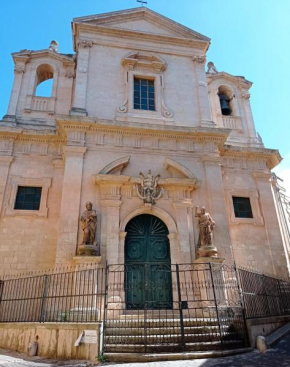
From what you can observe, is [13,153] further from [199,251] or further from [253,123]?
[253,123]

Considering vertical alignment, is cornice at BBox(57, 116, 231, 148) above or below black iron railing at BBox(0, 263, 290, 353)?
above

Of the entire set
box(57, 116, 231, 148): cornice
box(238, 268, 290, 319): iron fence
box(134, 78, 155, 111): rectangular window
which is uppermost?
box(134, 78, 155, 111): rectangular window

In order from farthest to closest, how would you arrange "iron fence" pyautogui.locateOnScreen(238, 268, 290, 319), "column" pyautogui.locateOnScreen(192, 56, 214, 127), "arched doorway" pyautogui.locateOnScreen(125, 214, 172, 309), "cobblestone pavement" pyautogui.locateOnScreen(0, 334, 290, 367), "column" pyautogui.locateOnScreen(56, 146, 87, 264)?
"column" pyautogui.locateOnScreen(192, 56, 214, 127) < "arched doorway" pyautogui.locateOnScreen(125, 214, 172, 309) < "column" pyautogui.locateOnScreen(56, 146, 87, 264) < "iron fence" pyautogui.locateOnScreen(238, 268, 290, 319) < "cobblestone pavement" pyautogui.locateOnScreen(0, 334, 290, 367)

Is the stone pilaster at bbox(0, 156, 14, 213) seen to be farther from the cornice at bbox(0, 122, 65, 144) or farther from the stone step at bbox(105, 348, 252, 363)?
the stone step at bbox(105, 348, 252, 363)

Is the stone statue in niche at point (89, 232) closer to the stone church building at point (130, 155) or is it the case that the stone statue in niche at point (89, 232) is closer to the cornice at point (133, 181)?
the stone church building at point (130, 155)

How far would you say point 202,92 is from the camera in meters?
15.0

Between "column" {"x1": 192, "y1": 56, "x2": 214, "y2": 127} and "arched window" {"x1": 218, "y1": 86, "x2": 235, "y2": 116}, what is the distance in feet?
6.50

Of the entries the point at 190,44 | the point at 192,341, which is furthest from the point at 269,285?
the point at 190,44

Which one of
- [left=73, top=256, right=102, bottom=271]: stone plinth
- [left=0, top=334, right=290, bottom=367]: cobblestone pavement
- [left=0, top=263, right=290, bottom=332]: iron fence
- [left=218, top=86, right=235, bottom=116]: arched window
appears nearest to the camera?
[left=0, top=334, right=290, bottom=367]: cobblestone pavement

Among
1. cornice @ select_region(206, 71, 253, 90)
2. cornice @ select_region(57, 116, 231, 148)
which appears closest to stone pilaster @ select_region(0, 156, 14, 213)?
cornice @ select_region(57, 116, 231, 148)

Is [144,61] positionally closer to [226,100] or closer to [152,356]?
[226,100]

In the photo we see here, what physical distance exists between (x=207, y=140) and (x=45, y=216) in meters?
7.17

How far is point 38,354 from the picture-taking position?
708 cm

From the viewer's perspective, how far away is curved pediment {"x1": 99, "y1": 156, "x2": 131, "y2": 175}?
1176 centimetres
